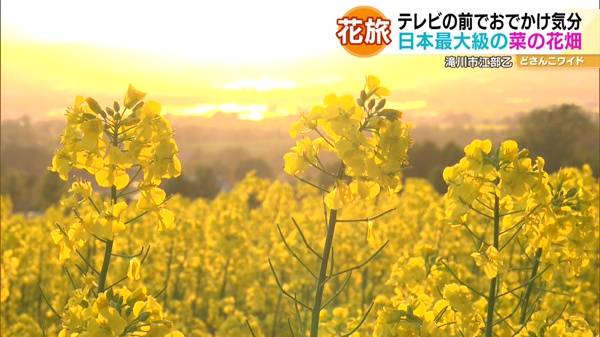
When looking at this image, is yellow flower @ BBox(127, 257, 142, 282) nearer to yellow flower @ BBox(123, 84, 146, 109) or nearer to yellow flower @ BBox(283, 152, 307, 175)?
yellow flower @ BBox(123, 84, 146, 109)

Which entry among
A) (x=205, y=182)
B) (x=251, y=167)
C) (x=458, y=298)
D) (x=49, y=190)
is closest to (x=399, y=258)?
(x=458, y=298)

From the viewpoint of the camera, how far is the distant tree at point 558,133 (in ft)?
124

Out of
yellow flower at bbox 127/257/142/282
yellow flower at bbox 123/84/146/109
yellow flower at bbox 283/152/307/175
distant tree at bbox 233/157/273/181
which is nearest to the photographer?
yellow flower at bbox 283/152/307/175

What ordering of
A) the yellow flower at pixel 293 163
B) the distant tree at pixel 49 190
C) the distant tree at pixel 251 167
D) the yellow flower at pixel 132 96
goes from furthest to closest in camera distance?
1. the distant tree at pixel 251 167
2. the distant tree at pixel 49 190
3. the yellow flower at pixel 132 96
4. the yellow flower at pixel 293 163

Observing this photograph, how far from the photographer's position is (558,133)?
38344 millimetres

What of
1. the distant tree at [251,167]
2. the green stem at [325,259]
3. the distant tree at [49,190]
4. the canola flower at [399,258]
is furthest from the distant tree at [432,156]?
the green stem at [325,259]

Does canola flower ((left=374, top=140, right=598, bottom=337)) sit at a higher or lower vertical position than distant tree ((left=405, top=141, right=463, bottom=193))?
higher

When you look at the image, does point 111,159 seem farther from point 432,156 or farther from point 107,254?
point 432,156

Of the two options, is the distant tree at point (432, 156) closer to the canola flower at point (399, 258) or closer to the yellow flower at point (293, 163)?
the canola flower at point (399, 258)

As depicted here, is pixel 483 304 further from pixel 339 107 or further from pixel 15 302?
pixel 15 302

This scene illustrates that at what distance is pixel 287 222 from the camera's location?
14.2m

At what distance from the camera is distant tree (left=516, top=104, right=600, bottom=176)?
37.8 m

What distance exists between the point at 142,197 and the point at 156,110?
488mm

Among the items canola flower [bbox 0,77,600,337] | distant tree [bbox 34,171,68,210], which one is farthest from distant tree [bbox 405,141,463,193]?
canola flower [bbox 0,77,600,337]
